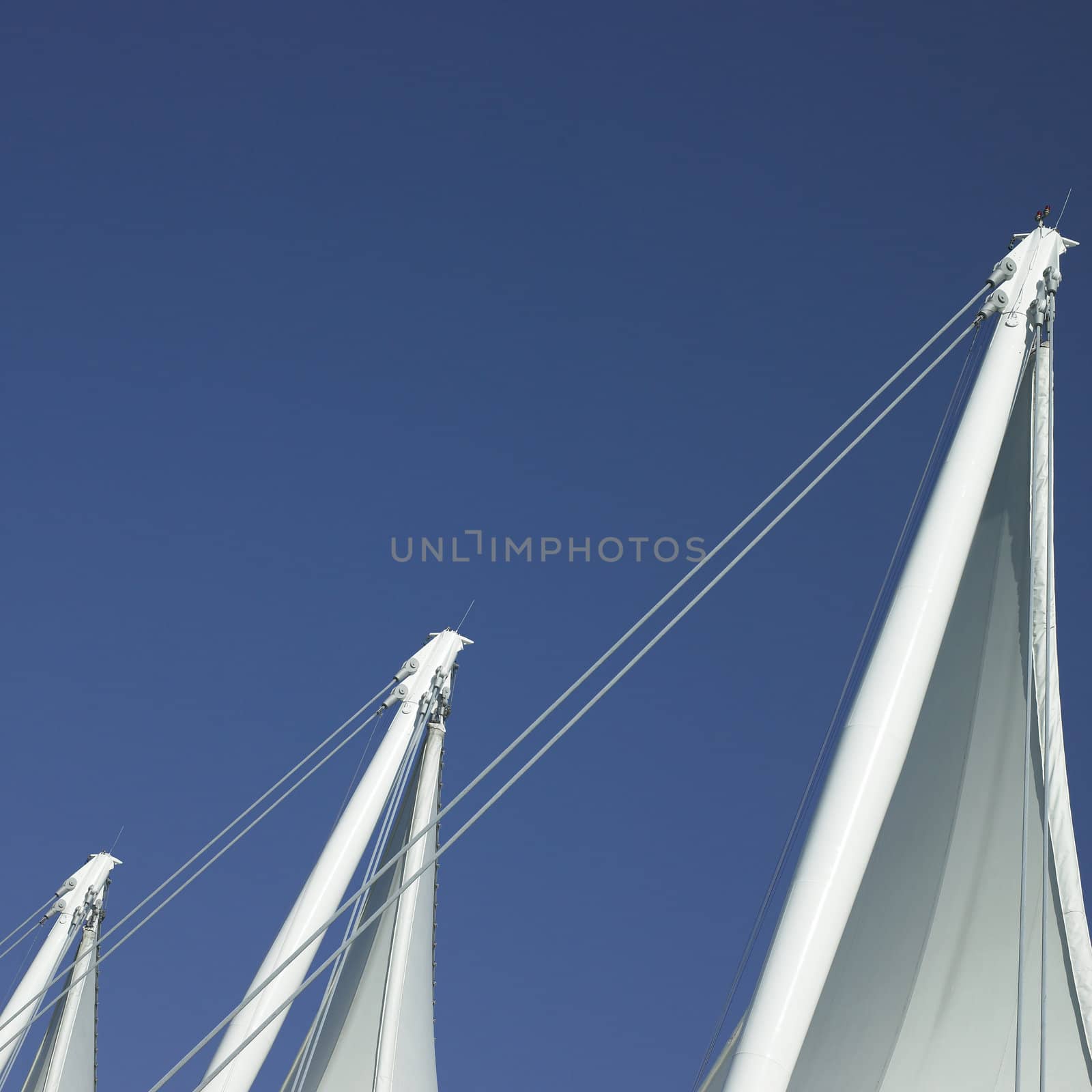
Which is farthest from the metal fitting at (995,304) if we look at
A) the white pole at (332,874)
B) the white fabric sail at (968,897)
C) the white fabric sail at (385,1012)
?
the white fabric sail at (385,1012)

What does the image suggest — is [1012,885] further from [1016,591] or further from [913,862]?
[1016,591]

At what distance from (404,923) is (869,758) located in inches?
519

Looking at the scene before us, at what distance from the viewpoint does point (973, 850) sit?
1147 cm

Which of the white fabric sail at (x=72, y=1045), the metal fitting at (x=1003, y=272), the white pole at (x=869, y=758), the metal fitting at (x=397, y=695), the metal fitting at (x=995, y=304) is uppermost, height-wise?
the metal fitting at (x=397, y=695)

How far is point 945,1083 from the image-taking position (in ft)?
34.7

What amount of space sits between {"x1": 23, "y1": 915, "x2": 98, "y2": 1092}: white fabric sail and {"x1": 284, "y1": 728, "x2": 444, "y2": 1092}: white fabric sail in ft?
33.3

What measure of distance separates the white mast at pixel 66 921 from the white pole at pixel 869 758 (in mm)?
23078

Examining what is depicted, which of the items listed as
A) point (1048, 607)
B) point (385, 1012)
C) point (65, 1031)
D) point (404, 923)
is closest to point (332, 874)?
point (404, 923)

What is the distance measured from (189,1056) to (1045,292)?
9465 millimetres

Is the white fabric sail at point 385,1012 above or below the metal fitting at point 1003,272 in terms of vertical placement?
below

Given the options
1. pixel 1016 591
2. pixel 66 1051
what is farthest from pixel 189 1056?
pixel 66 1051

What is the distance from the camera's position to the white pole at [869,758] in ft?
23.9

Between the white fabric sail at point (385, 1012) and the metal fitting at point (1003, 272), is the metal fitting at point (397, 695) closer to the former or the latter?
the white fabric sail at point (385, 1012)

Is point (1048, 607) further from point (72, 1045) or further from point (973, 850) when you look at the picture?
point (72, 1045)
